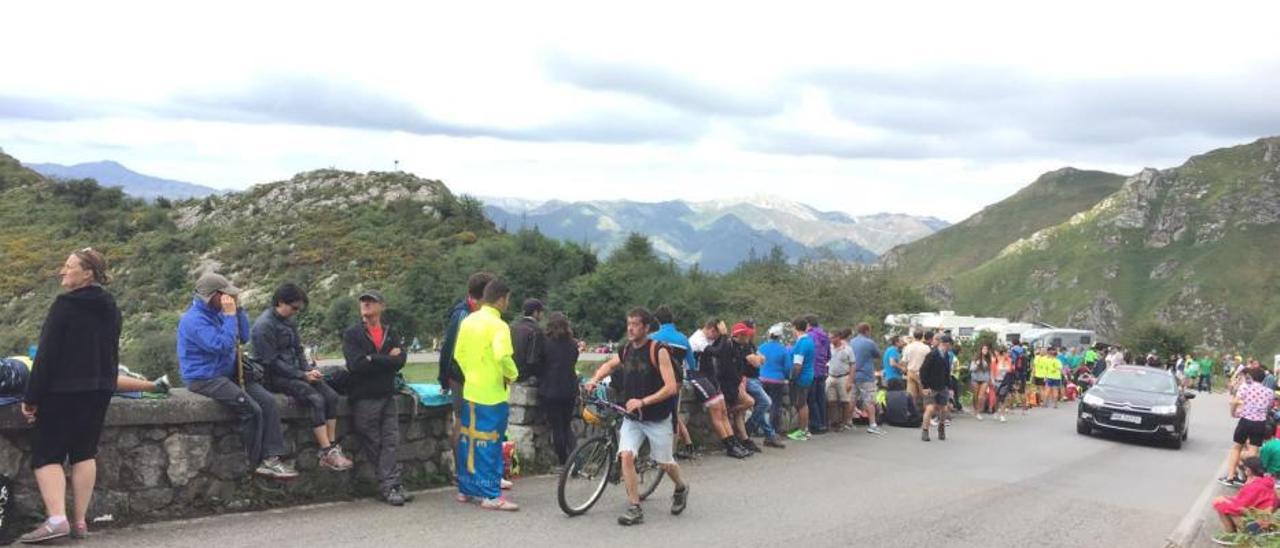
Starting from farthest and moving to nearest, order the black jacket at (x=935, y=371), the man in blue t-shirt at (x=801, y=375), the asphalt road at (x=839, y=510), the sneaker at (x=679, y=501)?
1. the black jacket at (x=935, y=371)
2. the man in blue t-shirt at (x=801, y=375)
3. the sneaker at (x=679, y=501)
4. the asphalt road at (x=839, y=510)

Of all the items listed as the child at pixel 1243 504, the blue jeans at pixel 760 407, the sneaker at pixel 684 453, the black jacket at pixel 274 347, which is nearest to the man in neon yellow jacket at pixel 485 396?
the black jacket at pixel 274 347

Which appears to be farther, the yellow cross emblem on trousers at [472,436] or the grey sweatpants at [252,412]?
the yellow cross emblem on trousers at [472,436]

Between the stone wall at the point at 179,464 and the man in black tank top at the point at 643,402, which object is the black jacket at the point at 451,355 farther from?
the man in black tank top at the point at 643,402

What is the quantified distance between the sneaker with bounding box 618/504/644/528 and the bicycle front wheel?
40 cm

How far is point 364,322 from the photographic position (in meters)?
8.17

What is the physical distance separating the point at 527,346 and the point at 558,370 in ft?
1.39

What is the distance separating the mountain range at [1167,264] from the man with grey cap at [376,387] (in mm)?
119408

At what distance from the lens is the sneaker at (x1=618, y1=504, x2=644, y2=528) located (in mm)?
8047

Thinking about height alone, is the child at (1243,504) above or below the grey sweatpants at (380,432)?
below

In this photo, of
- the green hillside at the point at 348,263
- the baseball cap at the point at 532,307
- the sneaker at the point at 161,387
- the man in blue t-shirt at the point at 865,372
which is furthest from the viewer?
the green hillside at the point at 348,263

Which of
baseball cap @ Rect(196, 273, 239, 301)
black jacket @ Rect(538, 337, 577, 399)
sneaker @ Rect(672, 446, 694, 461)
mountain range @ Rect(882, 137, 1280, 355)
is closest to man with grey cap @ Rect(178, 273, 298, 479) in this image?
baseball cap @ Rect(196, 273, 239, 301)

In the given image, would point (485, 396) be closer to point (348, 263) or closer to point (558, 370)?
point (558, 370)

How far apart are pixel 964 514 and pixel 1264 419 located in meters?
5.82

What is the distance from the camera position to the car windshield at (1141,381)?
1812 cm
